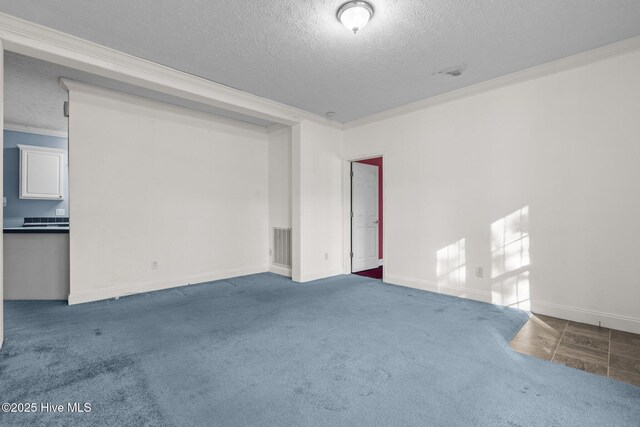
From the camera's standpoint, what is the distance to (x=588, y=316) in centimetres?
310

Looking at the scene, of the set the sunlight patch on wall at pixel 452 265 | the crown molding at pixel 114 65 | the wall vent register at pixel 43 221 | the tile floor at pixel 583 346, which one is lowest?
the tile floor at pixel 583 346

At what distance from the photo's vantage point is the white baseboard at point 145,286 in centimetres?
381

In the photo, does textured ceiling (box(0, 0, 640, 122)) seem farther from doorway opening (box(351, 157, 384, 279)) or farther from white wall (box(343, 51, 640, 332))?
doorway opening (box(351, 157, 384, 279))

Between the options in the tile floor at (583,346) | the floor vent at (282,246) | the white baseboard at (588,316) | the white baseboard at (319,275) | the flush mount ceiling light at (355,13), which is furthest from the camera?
the floor vent at (282,246)

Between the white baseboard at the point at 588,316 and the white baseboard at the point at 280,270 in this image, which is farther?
the white baseboard at the point at 280,270

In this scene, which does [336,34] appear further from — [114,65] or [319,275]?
[319,275]

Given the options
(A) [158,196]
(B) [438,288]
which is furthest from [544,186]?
(A) [158,196]

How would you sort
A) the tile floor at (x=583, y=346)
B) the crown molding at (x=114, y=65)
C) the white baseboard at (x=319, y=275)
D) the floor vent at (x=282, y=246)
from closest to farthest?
the tile floor at (x=583, y=346)
the crown molding at (x=114, y=65)
the white baseboard at (x=319, y=275)
the floor vent at (x=282, y=246)

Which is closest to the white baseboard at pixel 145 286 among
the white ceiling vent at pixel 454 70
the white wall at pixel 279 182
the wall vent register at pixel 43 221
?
the white wall at pixel 279 182

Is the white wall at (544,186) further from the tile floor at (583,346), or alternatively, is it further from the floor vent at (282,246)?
the floor vent at (282,246)

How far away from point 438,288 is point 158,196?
426 centimetres

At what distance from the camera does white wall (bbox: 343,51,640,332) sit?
2.94m

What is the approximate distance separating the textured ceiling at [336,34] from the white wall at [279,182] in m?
1.78

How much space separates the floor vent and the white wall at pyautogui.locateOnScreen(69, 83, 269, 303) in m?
0.23
